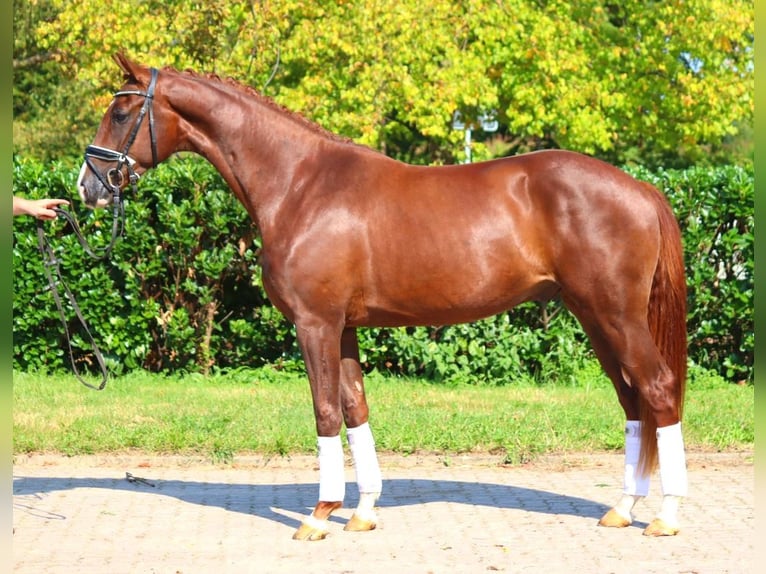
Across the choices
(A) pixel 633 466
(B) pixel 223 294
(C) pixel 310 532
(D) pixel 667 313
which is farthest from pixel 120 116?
(B) pixel 223 294

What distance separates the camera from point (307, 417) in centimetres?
870

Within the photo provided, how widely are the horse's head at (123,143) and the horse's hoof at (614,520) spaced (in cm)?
339

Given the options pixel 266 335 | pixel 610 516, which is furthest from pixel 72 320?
pixel 610 516

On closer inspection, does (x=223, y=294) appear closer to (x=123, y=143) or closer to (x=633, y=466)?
(x=123, y=143)

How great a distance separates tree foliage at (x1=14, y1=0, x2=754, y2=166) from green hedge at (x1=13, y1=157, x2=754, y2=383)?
7.78 ft

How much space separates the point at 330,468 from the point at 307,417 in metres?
2.78

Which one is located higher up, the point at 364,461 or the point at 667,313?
the point at 667,313

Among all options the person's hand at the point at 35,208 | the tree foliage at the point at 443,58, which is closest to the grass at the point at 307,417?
the person's hand at the point at 35,208

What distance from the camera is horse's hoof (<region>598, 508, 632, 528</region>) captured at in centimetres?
603

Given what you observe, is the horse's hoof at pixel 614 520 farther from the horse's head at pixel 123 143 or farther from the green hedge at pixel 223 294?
the green hedge at pixel 223 294

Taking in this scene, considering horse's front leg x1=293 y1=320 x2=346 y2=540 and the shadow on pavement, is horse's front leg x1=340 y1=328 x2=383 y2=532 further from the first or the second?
the shadow on pavement

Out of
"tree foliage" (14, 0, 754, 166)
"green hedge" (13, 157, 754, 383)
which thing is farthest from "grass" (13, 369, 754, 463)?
"tree foliage" (14, 0, 754, 166)

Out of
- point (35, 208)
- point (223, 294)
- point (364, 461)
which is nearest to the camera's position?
point (35, 208)

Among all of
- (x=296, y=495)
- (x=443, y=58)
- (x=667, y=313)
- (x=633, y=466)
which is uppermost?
(x=443, y=58)
